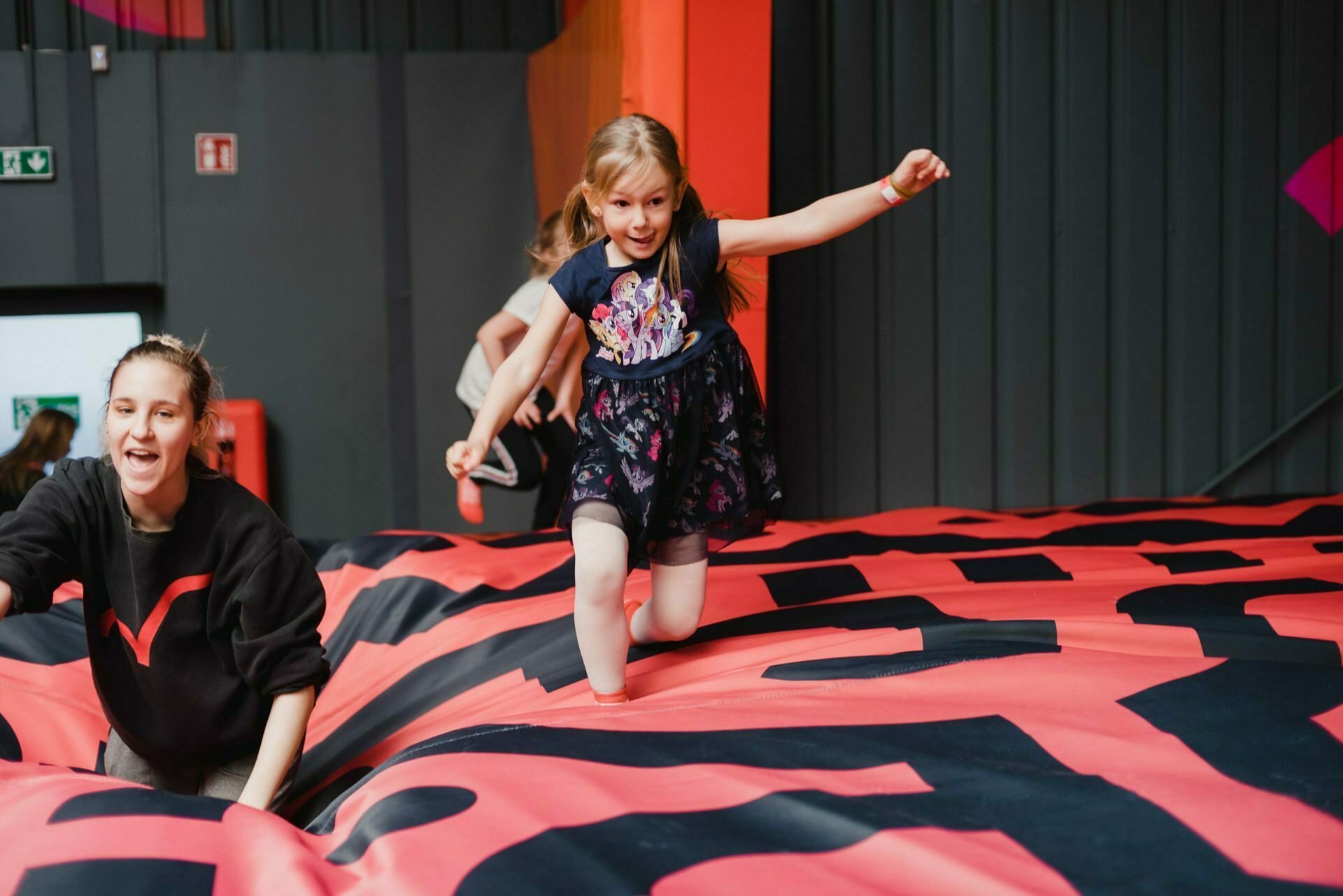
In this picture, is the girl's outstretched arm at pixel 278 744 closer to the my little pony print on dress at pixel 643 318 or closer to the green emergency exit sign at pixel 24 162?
the my little pony print on dress at pixel 643 318

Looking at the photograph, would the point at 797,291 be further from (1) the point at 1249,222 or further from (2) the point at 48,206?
(2) the point at 48,206

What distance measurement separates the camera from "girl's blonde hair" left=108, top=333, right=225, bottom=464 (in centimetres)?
124

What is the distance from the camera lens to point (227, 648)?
4.37 ft

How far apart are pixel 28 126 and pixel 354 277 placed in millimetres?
1102

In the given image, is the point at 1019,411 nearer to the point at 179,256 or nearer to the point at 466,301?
the point at 466,301

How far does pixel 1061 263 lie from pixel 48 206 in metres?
3.28

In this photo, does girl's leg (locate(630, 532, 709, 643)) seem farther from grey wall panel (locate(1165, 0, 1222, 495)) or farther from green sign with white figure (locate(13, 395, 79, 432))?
green sign with white figure (locate(13, 395, 79, 432))

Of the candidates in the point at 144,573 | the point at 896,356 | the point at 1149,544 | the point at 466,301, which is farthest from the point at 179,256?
the point at 1149,544

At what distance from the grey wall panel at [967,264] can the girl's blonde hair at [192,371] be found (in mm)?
2718

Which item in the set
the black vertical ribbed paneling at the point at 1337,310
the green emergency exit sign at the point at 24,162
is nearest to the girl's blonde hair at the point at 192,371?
the green emergency exit sign at the point at 24,162

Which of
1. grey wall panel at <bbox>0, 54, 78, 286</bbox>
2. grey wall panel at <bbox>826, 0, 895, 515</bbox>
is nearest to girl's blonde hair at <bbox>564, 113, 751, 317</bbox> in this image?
grey wall panel at <bbox>826, 0, 895, 515</bbox>

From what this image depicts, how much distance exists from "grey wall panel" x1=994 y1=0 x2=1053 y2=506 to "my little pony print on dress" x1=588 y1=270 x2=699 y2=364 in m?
2.38

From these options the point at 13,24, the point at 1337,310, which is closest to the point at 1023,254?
the point at 1337,310

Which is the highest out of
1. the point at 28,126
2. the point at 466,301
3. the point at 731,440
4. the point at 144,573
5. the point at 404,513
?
the point at 28,126
